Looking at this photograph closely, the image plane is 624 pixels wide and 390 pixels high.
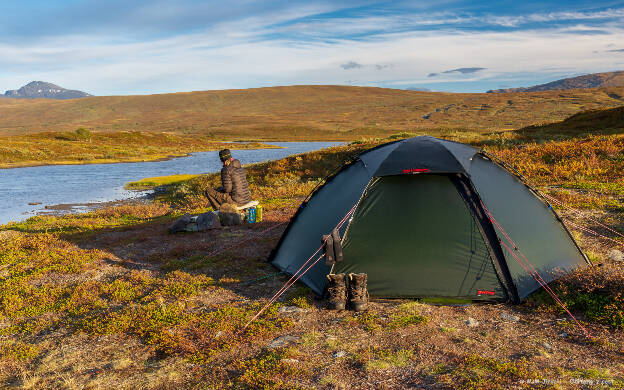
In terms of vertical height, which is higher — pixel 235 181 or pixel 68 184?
pixel 235 181

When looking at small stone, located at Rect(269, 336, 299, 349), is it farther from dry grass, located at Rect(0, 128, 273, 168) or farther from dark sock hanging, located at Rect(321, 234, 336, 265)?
dry grass, located at Rect(0, 128, 273, 168)

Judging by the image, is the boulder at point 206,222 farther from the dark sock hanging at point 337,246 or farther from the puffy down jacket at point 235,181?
the dark sock hanging at point 337,246

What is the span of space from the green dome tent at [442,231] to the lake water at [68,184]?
22.6 meters

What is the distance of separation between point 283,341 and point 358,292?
168cm

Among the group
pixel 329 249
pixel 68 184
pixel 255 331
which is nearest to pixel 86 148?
pixel 68 184

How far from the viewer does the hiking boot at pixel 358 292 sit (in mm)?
7457

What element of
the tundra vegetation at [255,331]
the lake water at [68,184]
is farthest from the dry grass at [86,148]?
the tundra vegetation at [255,331]

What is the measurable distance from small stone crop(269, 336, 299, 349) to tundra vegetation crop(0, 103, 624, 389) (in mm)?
31

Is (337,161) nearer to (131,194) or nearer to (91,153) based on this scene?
(131,194)

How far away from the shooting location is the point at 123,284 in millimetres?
9523

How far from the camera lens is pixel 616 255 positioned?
9.31 m

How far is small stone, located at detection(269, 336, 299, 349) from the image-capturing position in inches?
251

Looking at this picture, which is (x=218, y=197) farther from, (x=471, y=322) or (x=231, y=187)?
(x=471, y=322)

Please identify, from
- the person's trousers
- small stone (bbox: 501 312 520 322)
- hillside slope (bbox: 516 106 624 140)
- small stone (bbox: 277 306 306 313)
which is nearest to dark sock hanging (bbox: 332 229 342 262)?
small stone (bbox: 277 306 306 313)
